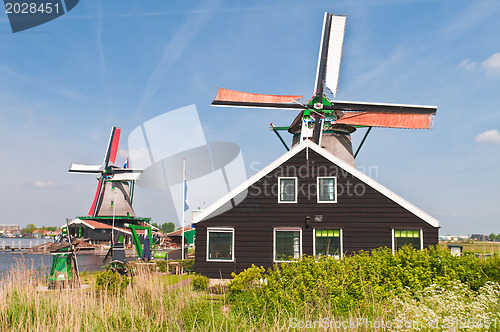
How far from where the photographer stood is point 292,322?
741 centimetres

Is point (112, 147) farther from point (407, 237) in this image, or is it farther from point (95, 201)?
point (407, 237)

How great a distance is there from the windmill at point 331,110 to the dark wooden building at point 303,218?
19.4 ft

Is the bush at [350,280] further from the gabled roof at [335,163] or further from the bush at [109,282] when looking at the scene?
the gabled roof at [335,163]

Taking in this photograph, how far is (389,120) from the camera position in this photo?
22.6 meters

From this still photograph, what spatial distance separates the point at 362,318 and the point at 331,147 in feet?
55.3

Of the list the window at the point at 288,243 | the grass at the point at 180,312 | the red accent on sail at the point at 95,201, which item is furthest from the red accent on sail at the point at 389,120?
the red accent on sail at the point at 95,201

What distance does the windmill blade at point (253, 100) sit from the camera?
22.9 m

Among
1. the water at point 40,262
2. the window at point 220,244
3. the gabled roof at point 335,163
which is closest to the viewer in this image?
the water at point 40,262

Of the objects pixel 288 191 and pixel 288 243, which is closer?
pixel 288 243

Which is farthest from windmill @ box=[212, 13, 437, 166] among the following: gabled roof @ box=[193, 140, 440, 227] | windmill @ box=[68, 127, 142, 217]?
windmill @ box=[68, 127, 142, 217]

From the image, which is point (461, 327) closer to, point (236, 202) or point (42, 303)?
point (42, 303)

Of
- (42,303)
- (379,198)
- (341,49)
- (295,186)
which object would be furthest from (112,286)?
(341,49)

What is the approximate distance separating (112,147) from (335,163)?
164 ft

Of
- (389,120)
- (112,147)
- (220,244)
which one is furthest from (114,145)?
(220,244)
